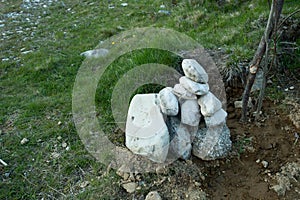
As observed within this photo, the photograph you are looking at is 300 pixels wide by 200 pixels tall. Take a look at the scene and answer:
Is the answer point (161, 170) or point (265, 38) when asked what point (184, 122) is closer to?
point (161, 170)

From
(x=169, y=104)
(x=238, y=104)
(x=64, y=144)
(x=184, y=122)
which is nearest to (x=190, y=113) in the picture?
(x=184, y=122)

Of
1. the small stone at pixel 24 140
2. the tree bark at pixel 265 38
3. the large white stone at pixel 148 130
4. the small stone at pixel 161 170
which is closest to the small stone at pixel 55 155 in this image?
the small stone at pixel 24 140

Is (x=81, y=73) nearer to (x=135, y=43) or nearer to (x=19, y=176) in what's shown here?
(x=135, y=43)

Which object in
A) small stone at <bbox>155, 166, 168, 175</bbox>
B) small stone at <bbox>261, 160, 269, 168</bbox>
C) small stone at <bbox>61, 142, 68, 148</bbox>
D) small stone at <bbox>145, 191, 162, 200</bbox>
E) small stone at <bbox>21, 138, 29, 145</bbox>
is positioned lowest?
small stone at <bbox>21, 138, 29, 145</bbox>

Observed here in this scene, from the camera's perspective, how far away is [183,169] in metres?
2.86

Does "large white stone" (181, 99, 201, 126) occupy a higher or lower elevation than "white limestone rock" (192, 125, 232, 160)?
higher

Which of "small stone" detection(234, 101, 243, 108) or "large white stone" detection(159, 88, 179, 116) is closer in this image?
"large white stone" detection(159, 88, 179, 116)

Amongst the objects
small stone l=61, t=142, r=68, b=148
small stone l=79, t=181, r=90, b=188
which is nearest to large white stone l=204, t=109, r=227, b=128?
small stone l=79, t=181, r=90, b=188

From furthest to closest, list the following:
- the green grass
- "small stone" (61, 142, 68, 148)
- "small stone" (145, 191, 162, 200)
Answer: "small stone" (61, 142, 68, 148) → the green grass → "small stone" (145, 191, 162, 200)

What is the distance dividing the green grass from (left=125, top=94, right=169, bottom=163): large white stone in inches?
14.6

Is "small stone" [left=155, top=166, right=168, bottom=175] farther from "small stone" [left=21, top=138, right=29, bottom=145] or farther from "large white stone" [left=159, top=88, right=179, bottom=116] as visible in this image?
"small stone" [left=21, top=138, right=29, bottom=145]

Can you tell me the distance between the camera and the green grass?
3051mm

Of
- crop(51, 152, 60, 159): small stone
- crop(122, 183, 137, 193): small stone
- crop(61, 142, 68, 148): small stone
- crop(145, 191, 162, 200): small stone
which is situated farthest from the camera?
crop(61, 142, 68, 148): small stone

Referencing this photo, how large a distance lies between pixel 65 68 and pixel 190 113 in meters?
2.79
